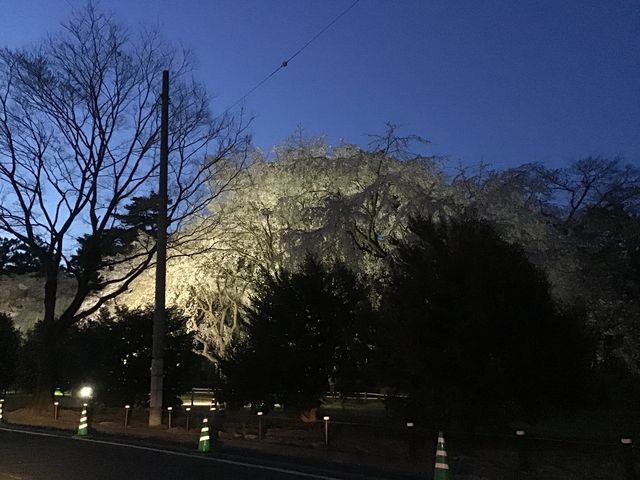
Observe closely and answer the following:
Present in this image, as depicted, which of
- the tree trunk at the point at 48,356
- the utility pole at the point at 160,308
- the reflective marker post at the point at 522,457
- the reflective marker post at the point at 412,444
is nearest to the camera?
the reflective marker post at the point at 522,457

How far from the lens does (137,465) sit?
42.6 feet

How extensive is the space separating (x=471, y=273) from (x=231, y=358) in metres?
9.68

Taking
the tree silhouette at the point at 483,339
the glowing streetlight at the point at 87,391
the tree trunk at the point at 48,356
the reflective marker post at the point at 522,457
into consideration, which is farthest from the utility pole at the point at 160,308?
the reflective marker post at the point at 522,457

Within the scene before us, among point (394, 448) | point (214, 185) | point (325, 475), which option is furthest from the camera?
point (214, 185)

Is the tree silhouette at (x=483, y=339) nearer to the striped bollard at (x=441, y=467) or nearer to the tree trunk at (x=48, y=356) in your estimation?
the striped bollard at (x=441, y=467)

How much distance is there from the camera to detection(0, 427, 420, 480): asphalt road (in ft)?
38.5

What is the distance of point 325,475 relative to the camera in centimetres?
1203

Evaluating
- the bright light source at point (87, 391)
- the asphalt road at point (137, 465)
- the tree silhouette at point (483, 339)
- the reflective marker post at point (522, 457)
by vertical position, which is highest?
the tree silhouette at point (483, 339)

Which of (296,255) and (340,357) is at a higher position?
(296,255)

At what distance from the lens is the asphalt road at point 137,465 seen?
38.5 ft

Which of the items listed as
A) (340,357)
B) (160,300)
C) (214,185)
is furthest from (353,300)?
(214,185)

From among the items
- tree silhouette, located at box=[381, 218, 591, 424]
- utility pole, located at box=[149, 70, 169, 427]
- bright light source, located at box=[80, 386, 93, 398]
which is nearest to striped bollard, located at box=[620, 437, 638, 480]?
tree silhouette, located at box=[381, 218, 591, 424]

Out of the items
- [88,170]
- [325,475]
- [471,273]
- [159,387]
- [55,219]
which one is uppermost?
[88,170]

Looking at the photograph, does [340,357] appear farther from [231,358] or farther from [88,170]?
[88,170]
